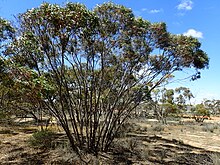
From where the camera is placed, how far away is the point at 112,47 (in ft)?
40.9

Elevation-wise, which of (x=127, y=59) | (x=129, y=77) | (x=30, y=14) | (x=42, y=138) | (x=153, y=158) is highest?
(x=30, y=14)

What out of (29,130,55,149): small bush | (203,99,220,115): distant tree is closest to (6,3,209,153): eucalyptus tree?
(29,130,55,149): small bush

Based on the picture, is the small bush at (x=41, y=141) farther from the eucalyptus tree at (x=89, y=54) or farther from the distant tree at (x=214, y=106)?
the distant tree at (x=214, y=106)

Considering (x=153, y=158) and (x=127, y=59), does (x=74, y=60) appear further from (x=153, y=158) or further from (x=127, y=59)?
(x=153, y=158)

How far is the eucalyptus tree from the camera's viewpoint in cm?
948

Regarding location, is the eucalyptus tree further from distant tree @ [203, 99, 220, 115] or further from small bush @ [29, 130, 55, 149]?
distant tree @ [203, 99, 220, 115]

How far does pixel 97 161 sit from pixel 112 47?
509 cm

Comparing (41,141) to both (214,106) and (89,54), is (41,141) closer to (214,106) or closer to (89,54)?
(89,54)

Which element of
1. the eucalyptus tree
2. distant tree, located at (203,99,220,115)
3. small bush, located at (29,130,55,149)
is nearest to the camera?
the eucalyptus tree

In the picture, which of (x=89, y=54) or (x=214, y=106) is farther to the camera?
(x=214, y=106)

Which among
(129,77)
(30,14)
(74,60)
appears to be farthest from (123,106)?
(30,14)

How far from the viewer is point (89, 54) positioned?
11883 mm

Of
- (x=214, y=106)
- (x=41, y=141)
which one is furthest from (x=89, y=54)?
(x=214, y=106)

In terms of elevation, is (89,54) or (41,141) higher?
(89,54)
